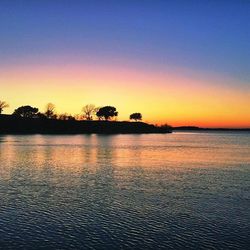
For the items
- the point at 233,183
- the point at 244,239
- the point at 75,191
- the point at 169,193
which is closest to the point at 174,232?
the point at 244,239

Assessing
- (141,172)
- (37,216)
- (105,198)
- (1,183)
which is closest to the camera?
(37,216)

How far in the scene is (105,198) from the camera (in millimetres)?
26516

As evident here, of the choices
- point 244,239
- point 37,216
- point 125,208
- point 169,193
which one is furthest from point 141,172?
point 244,239

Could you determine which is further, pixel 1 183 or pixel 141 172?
pixel 141 172

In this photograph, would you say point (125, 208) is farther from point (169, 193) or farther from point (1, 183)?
point (1, 183)

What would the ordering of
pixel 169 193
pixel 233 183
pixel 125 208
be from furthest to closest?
pixel 233 183 < pixel 169 193 < pixel 125 208

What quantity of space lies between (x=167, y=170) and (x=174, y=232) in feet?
84.8

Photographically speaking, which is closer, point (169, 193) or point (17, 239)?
point (17, 239)

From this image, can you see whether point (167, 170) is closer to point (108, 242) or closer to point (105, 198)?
point (105, 198)

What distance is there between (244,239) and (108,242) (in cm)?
623

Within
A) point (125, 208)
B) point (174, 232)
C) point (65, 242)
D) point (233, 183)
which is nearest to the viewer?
point (65, 242)

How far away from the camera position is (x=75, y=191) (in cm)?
2914

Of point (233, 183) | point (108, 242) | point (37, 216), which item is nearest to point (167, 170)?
point (233, 183)

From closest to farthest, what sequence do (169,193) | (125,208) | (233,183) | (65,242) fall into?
(65,242) < (125,208) < (169,193) < (233,183)
